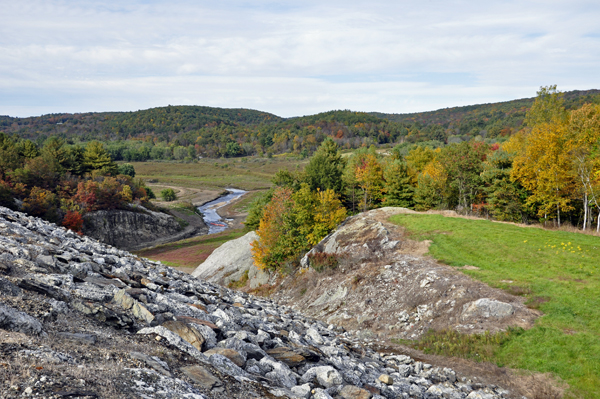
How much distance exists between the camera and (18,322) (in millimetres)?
7281

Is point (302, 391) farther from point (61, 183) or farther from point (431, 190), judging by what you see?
point (61, 183)

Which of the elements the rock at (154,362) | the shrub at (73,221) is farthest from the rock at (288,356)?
the shrub at (73,221)

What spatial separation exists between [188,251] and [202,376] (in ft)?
212

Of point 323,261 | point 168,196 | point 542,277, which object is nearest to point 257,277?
point 323,261

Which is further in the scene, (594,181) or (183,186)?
(183,186)

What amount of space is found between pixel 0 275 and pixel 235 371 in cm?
659

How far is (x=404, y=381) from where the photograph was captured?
1314 cm

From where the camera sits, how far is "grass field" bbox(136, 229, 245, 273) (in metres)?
60.4

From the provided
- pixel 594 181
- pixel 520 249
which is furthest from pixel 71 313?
pixel 594 181

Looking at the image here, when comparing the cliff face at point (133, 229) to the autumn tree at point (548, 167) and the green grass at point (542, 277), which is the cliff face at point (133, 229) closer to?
the green grass at point (542, 277)

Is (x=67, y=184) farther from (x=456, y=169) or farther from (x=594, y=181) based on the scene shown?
(x=594, y=181)

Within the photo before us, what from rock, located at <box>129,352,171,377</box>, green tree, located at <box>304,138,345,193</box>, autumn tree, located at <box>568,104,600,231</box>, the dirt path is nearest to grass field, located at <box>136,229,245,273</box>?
green tree, located at <box>304,138,345,193</box>

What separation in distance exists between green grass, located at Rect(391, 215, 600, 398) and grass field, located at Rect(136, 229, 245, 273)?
38.3m

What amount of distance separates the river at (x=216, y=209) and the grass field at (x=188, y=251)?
1849cm
